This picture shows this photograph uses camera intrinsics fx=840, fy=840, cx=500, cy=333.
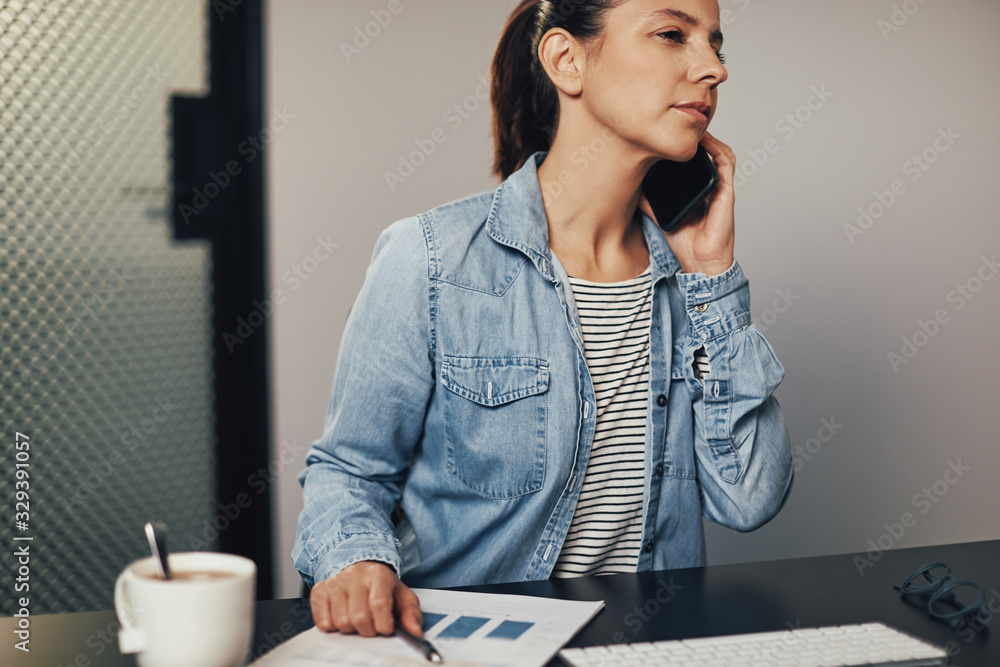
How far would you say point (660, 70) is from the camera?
3.99ft

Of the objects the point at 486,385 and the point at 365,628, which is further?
the point at 486,385

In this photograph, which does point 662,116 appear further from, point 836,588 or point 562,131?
point 836,588

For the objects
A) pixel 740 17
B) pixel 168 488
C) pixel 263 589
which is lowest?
pixel 263 589

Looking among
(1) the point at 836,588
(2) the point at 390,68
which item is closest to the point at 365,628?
(1) the point at 836,588

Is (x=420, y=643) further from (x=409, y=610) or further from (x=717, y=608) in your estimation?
(x=717, y=608)

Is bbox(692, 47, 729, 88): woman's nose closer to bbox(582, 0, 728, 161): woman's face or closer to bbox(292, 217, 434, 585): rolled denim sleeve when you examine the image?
bbox(582, 0, 728, 161): woman's face

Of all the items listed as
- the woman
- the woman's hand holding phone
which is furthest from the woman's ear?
the woman's hand holding phone

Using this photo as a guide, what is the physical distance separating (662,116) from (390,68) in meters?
1.17

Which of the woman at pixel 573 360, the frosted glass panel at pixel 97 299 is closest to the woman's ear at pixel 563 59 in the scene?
the woman at pixel 573 360

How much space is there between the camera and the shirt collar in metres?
1.24

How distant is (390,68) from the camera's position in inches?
86.9

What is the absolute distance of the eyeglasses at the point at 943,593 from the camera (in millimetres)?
864

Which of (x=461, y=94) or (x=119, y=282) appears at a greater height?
(x=461, y=94)

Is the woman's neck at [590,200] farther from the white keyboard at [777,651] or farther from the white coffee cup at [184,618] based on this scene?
the white coffee cup at [184,618]
